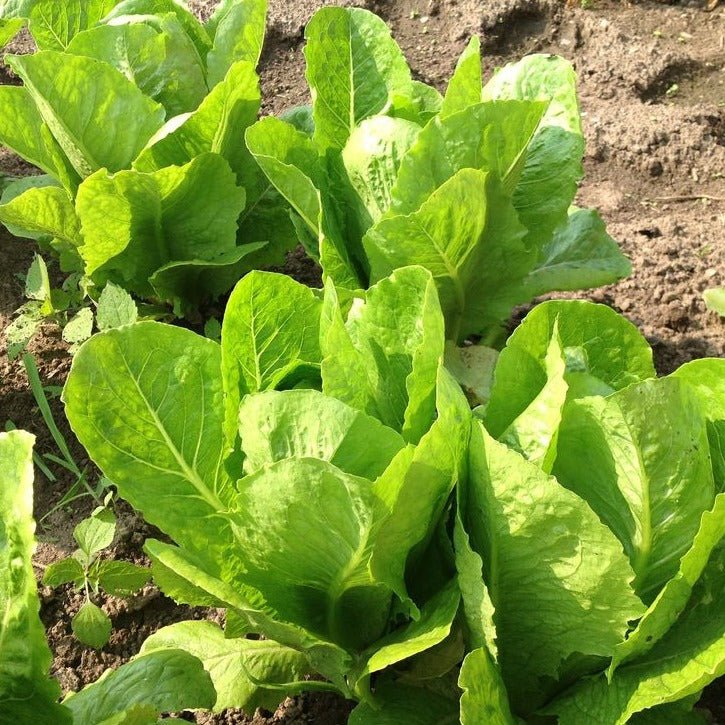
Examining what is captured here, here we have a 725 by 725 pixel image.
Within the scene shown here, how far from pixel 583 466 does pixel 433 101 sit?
4.00ft

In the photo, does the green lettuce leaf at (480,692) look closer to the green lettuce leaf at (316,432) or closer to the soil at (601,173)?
the green lettuce leaf at (316,432)

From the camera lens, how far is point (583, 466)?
147 centimetres

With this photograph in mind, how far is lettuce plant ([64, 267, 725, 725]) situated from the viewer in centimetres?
135

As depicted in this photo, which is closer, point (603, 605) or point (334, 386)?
point (603, 605)

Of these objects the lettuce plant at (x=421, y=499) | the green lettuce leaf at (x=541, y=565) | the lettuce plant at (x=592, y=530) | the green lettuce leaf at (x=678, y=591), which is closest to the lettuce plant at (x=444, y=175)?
the lettuce plant at (x=421, y=499)

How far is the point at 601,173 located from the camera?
10.2 ft

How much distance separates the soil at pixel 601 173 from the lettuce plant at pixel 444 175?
0.40 m

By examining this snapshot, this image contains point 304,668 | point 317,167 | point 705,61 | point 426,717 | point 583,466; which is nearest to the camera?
point 583,466

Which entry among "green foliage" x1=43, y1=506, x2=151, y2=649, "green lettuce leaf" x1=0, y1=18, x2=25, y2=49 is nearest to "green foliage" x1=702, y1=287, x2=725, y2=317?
"green foliage" x1=43, y1=506, x2=151, y2=649

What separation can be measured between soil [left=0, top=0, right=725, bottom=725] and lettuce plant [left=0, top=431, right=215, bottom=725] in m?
0.40

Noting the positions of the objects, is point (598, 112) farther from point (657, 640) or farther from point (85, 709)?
point (85, 709)

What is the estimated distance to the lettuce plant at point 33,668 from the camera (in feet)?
4.18

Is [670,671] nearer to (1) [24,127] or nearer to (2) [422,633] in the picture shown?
(2) [422,633]

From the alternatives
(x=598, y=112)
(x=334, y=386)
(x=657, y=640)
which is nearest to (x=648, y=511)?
(x=657, y=640)
